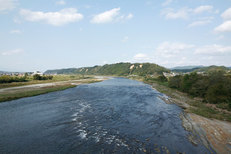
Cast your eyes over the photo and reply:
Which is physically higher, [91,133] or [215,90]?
[215,90]

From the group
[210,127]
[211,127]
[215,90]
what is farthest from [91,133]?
[215,90]

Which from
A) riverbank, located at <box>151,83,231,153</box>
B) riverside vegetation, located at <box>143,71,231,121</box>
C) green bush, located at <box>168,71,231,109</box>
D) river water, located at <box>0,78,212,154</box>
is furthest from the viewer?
green bush, located at <box>168,71,231,109</box>

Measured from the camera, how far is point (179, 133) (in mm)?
15219

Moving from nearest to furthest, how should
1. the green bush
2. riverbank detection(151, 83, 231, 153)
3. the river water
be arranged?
the river water → riverbank detection(151, 83, 231, 153) → the green bush

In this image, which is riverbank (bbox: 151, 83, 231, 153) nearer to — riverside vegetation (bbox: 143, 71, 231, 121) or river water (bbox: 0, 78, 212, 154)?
riverside vegetation (bbox: 143, 71, 231, 121)

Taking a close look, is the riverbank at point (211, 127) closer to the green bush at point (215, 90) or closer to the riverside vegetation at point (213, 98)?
the riverside vegetation at point (213, 98)

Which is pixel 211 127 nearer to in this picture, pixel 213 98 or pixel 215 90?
pixel 213 98

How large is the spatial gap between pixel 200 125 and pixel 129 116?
10.1 metres

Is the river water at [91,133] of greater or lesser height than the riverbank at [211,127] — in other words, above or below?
above

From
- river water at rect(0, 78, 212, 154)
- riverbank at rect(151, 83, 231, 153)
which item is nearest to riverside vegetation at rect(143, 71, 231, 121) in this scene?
riverbank at rect(151, 83, 231, 153)

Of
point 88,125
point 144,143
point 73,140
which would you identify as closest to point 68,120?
point 88,125

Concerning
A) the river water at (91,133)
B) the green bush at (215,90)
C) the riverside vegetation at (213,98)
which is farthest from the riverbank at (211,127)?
the green bush at (215,90)

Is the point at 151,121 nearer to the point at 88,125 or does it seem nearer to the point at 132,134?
the point at 132,134

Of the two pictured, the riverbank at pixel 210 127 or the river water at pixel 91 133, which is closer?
the river water at pixel 91 133
